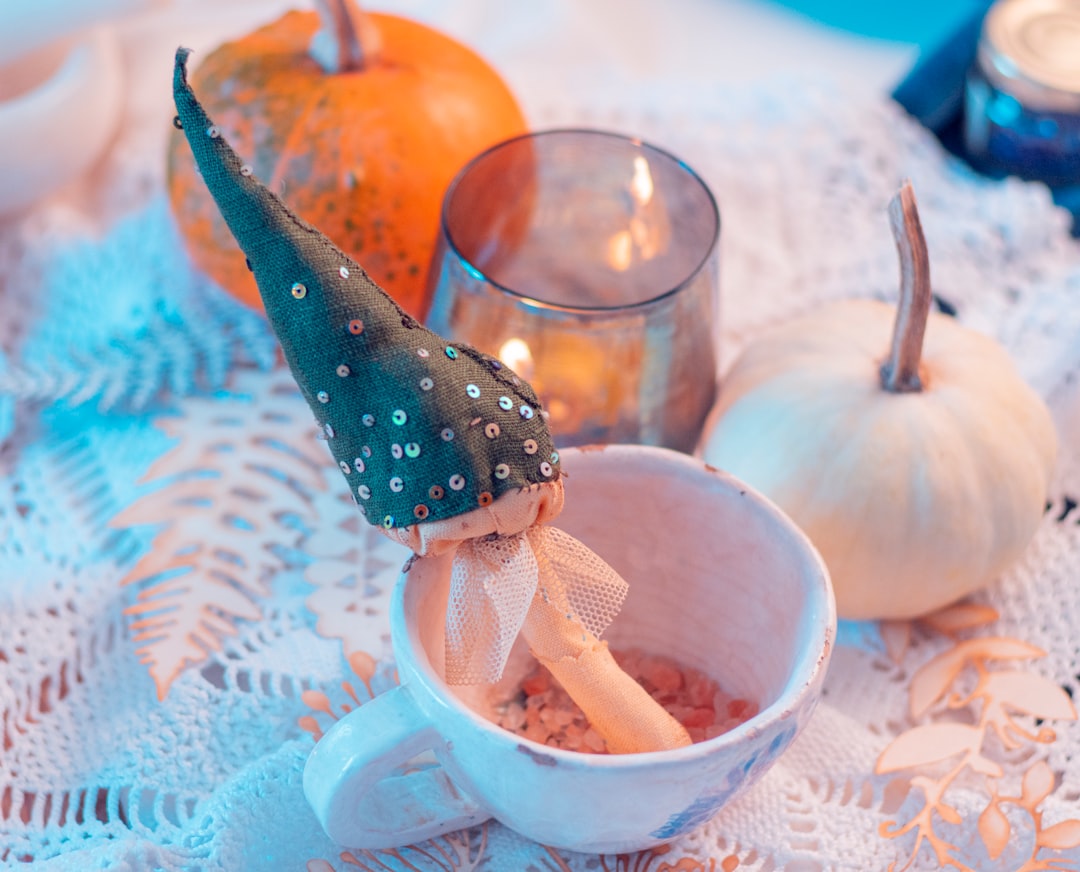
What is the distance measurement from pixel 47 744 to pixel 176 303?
0.29 metres

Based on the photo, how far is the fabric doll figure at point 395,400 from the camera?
13.2 inches

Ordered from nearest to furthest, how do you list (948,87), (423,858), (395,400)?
1. (395,400)
2. (423,858)
3. (948,87)

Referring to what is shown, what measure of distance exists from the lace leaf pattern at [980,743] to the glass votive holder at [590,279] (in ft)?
0.53

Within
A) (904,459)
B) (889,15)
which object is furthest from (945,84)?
(904,459)

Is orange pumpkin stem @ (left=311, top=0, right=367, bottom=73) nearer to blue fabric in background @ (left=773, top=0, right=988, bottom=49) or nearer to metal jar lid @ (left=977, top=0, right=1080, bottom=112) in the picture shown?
metal jar lid @ (left=977, top=0, right=1080, bottom=112)

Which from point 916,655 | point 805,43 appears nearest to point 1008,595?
point 916,655

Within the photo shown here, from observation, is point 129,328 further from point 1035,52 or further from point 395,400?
point 1035,52

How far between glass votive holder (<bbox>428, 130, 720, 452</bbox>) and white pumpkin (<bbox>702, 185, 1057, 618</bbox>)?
0.04 m

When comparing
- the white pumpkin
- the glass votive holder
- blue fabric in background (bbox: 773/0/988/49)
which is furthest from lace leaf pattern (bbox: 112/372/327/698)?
blue fabric in background (bbox: 773/0/988/49)

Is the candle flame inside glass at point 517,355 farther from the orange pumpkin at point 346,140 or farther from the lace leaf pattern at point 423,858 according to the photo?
the lace leaf pattern at point 423,858

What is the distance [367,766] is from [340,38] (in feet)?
1.33

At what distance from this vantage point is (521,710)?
466mm

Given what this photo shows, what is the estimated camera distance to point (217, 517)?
1.85 ft

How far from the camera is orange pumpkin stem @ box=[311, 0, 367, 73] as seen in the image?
606 mm
